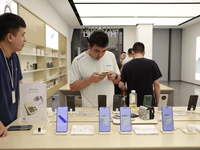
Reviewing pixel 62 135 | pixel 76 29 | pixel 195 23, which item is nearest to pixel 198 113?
pixel 62 135

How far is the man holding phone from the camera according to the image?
5.12 ft

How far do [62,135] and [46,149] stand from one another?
8.9 inches

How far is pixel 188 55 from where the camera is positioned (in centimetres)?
1209

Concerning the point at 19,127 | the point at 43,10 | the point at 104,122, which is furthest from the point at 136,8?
the point at 19,127

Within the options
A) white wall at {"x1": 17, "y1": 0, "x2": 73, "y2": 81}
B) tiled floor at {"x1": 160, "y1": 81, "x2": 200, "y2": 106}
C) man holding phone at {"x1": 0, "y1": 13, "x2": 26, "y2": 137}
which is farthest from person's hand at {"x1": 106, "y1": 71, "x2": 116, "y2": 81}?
tiled floor at {"x1": 160, "y1": 81, "x2": 200, "y2": 106}

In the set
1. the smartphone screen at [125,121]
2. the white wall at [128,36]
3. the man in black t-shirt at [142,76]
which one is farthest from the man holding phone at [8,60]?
the white wall at [128,36]

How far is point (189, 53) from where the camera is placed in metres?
11.9

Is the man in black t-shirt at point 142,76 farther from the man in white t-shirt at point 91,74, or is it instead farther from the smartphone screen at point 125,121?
the smartphone screen at point 125,121

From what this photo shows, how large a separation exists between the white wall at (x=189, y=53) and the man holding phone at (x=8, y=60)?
11.1 metres

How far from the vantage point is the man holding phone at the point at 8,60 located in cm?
156

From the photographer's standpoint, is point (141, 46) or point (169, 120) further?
point (141, 46)

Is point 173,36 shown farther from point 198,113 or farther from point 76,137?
point 76,137

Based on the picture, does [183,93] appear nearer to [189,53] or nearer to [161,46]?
[189,53]

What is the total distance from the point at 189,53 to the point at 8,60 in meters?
12.1
